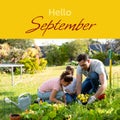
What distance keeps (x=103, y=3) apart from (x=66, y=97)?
2701 mm

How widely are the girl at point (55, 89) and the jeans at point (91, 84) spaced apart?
40cm

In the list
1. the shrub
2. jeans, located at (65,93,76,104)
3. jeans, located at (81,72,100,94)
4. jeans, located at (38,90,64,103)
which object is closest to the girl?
jeans, located at (38,90,64,103)

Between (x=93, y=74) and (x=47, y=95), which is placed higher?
(x=93, y=74)

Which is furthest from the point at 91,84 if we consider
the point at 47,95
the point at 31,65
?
the point at 31,65

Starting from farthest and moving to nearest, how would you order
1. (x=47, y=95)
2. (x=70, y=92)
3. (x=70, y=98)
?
(x=70, y=92) → (x=70, y=98) → (x=47, y=95)

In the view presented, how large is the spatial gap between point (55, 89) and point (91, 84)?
0.75 metres

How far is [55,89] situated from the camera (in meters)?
4.06

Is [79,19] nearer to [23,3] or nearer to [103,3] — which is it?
[103,3]

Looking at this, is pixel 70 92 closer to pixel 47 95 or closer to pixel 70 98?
pixel 70 98

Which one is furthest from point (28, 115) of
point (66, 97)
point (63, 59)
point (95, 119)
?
point (63, 59)

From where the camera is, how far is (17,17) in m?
1.84

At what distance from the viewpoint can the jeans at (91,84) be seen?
434 centimetres

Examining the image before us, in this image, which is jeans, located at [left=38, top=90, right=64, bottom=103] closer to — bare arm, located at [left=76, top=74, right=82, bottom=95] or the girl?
the girl

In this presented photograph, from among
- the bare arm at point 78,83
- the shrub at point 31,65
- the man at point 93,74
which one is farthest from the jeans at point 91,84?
the shrub at point 31,65
